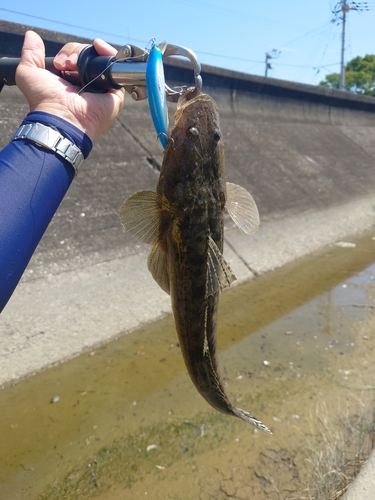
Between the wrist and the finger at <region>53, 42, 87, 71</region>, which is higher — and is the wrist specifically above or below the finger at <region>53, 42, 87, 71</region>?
below

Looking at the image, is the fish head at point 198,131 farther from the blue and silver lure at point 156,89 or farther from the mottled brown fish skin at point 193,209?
the blue and silver lure at point 156,89

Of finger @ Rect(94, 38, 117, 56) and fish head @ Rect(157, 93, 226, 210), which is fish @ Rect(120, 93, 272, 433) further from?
finger @ Rect(94, 38, 117, 56)

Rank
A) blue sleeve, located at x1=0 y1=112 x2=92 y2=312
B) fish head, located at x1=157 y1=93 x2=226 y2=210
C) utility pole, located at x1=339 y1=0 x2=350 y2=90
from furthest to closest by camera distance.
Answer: utility pole, located at x1=339 y1=0 x2=350 y2=90, fish head, located at x1=157 y1=93 x2=226 y2=210, blue sleeve, located at x1=0 y1=112 x2=92 y2=312

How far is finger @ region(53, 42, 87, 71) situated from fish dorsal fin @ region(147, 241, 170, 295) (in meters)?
0.78

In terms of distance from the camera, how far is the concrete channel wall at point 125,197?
4.48 m

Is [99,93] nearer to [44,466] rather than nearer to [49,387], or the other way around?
[44,466]

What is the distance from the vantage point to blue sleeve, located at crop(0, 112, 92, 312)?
4.77 feet

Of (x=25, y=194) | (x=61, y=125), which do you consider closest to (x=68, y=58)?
(x=61, y=125)

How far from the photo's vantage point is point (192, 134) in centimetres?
165

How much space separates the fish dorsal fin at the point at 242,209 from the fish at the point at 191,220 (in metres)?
0.10

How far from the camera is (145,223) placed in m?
1.71

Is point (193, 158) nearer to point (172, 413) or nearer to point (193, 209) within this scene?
point (193, 209)

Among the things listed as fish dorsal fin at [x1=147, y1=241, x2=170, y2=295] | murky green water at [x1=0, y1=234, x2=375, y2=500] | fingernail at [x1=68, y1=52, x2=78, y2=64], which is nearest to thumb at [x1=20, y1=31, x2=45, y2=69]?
fingernail at [x1=68, y1=52, x2=78, y2=64]

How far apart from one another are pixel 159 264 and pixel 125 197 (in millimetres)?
4761
